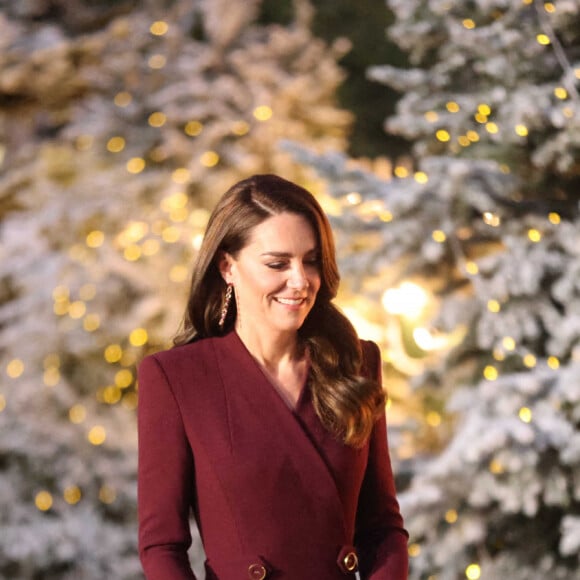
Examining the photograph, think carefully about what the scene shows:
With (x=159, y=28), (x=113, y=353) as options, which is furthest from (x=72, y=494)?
(x=159, y=28)

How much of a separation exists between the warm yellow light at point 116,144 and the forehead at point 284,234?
316 centimetres

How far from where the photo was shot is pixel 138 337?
410 cm

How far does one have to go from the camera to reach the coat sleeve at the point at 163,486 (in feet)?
4.02

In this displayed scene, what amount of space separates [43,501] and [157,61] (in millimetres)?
1942

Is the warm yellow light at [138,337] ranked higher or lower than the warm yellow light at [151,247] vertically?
lower

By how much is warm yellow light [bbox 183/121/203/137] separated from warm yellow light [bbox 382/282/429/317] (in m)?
1.30

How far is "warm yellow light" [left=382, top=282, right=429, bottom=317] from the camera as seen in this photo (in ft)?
11.5

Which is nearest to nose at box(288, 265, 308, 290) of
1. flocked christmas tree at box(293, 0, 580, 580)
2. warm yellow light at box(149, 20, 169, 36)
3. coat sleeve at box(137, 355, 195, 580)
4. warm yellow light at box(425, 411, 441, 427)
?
coat sleeve at box(137, 355, 195, 580)

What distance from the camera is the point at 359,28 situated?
5273mm

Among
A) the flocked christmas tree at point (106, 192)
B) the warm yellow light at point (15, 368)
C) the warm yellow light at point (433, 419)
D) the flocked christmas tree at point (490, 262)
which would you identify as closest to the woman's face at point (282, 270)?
the flocked christmas tree at point (490, 262)

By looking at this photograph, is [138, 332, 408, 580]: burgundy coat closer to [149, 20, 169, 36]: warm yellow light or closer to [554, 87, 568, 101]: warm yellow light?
[554, 87, 568, 101]: warm yellow light

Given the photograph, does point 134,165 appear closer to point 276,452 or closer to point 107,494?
point 107,494

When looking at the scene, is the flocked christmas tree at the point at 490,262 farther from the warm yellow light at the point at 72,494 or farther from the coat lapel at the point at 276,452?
the coat lapel at the point at 276,452

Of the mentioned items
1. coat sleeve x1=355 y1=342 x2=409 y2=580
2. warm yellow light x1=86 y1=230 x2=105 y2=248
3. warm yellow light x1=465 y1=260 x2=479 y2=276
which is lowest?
warm yellow light x1=86 y1=230 x2=105 y2=248
